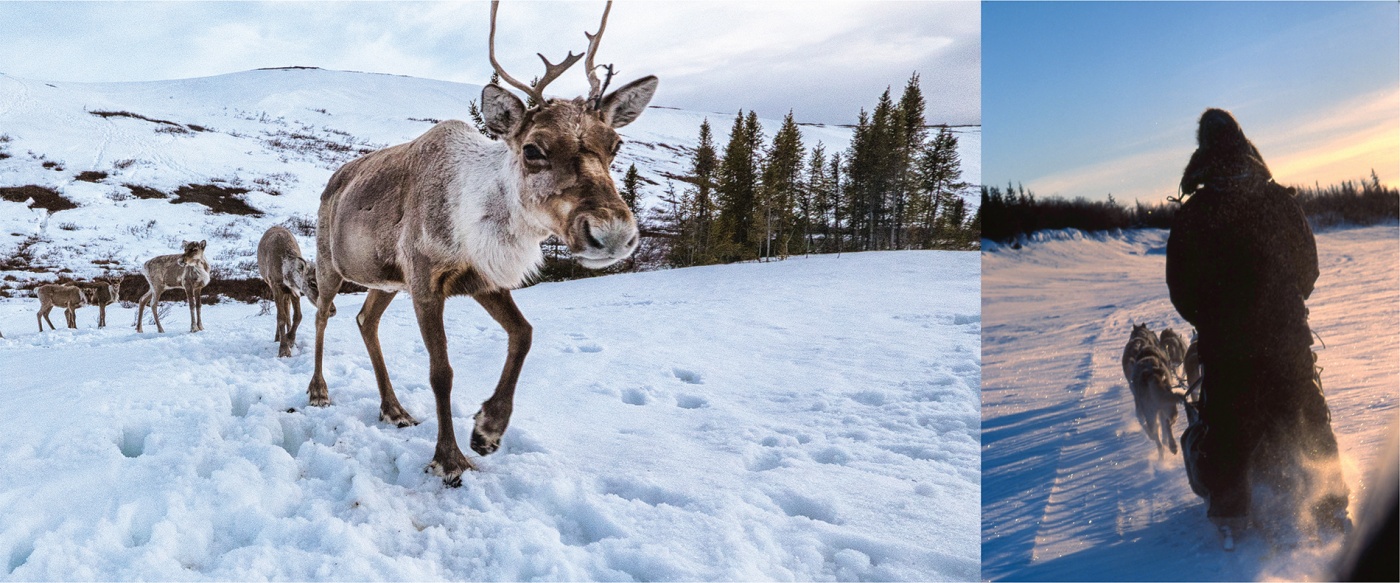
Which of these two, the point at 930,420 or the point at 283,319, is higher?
the point at 283,319

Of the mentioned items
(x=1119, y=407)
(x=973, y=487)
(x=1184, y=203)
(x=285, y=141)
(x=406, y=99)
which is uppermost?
(x=406, y=99)

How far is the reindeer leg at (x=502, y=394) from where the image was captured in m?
A: 3.18

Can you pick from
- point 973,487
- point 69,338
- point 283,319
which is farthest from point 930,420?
point 69,338

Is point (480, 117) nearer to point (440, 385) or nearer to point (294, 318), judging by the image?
point (294, 318)

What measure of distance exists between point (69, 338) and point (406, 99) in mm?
79409

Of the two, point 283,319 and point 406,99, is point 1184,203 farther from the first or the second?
point 406,99

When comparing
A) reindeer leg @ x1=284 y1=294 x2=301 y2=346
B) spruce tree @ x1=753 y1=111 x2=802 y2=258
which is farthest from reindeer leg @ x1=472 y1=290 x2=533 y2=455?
spruce tree @ x1=753 y1=111 x2=802 y2=258

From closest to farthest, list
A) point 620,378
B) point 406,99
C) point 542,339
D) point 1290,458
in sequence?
point 1290,458, point 620,378, point 542,339, point 406,99

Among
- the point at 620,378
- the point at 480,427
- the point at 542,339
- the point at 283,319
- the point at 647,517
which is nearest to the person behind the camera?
the point at 647,517

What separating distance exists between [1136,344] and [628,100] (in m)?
2.71

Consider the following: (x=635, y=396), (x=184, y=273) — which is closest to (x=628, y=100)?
(x=635, y=396)

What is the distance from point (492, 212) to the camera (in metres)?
3.14

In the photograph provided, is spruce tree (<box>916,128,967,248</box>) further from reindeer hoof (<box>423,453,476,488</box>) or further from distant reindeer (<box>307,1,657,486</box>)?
reindeer hoof (<box>423,453,476,488</box>)

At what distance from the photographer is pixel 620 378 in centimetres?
564
